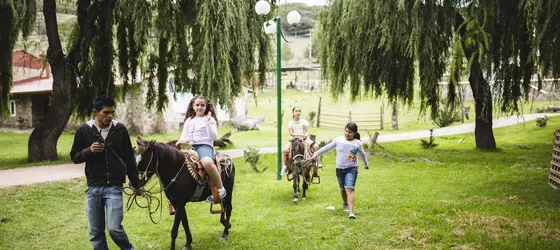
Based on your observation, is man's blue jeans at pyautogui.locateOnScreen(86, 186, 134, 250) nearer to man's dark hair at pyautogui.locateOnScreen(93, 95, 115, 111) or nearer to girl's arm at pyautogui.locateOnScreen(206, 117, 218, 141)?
man's dark hair at pyautogui.locateOnScreen(93, 95, 115, 111)

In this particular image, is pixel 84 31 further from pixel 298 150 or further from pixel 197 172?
pixel 197 172

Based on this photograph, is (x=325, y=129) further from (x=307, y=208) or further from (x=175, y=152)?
(x=175, y=152)

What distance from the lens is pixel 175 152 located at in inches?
250

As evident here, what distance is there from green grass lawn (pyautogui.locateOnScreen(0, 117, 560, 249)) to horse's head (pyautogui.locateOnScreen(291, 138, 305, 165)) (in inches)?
36.7

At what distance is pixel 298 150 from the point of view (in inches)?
390

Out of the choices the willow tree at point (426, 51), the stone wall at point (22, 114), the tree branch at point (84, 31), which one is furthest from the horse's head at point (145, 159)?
the stone wall at point (22, 114)

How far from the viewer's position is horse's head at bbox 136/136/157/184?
583 centimetres

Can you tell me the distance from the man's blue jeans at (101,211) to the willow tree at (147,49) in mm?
6193

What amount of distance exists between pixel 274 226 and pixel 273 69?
6.76 metres

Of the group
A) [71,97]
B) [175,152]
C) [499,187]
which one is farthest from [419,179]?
[71,97]

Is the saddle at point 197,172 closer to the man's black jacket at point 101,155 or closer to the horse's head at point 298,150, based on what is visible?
the man's black jacket at point 101,155

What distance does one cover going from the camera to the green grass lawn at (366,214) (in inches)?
269

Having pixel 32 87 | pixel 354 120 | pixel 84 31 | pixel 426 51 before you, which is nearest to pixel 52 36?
pixel 84 31

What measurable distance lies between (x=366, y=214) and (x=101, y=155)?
488 centimetres
